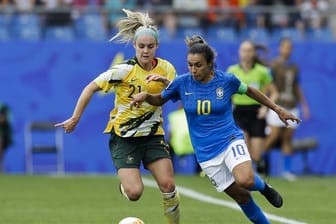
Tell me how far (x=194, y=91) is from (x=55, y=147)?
1266 cm

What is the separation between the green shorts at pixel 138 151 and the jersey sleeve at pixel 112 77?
59 centimetres

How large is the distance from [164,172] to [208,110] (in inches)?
33.2

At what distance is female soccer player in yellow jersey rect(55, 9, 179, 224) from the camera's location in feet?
35.7

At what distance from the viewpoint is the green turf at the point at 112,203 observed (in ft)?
42.3

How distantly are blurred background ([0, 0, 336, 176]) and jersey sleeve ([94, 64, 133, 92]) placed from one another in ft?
38.7

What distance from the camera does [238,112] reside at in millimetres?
18125

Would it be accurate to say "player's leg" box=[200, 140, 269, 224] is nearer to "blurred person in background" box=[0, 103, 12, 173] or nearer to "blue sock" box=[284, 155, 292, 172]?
"blue sock" box=[284, 155, 292, 172]

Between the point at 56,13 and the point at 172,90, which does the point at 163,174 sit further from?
the point at 56,13

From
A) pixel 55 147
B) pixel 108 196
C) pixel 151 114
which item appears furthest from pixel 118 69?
pixel 55 147

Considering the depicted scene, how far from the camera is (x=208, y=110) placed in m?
10.5

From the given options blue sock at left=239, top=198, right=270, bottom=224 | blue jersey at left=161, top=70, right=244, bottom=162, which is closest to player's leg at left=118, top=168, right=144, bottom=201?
blue jersey at left=161, top=70, right=244, bottom=162

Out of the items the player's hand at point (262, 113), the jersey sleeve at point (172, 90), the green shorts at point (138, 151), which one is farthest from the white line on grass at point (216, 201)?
the jersey sleeve at point (172, 90)

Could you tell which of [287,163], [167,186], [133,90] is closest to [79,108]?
[133,90]

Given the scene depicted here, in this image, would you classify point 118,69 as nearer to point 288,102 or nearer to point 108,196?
point 108,196
